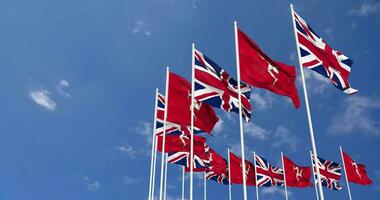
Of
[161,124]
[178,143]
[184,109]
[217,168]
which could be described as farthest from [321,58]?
[217,168]

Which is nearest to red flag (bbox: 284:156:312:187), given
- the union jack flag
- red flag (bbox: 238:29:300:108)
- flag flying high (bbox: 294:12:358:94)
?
the union jack flag

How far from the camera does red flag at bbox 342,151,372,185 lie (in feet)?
108

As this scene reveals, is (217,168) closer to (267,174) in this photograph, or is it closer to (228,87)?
(267,174)

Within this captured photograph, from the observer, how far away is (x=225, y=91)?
18.3m

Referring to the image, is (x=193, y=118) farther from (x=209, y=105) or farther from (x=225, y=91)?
(x=225, y=91)

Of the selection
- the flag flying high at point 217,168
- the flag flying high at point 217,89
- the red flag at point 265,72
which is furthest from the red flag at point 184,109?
the flag flying high at point 217,168

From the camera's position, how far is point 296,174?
3394 cm

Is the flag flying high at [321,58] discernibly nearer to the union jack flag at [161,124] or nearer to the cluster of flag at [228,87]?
the cluster of flag at [228,87]

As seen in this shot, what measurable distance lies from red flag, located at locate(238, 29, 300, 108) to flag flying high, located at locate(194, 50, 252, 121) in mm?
2552

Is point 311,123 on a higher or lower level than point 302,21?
lower

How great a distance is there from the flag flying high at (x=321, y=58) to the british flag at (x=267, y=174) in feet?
57.1

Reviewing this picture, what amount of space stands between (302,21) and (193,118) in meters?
6.81

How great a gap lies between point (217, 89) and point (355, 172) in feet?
67.8

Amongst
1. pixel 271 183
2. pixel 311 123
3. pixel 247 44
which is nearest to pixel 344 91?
pixel 311 123
